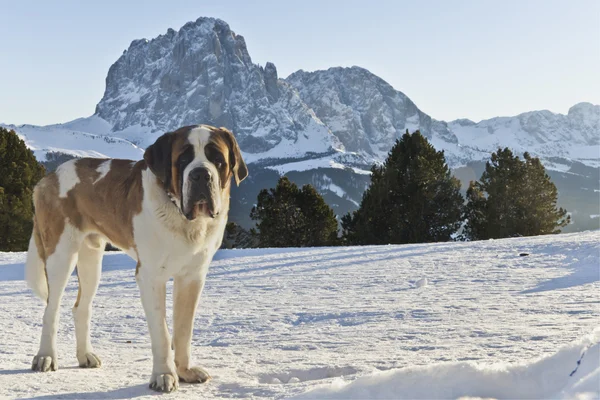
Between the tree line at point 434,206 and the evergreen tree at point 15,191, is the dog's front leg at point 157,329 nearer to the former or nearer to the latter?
the tree line at point 434,206

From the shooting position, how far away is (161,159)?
3723mm

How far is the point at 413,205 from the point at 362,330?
32.0 metres

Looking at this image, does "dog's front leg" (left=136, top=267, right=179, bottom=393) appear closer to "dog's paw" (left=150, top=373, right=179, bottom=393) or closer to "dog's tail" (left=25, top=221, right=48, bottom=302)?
"dog's paw" (left=150, top=373, right=179, bottom=393)

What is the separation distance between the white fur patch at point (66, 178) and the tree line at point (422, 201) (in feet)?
106

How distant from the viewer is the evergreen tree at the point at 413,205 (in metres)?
36.9

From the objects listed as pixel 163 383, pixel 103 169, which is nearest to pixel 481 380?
pixel 163 383

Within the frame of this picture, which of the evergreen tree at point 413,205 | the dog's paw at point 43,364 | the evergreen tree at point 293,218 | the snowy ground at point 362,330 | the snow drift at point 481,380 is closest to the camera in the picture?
the snow drift at point 481,380

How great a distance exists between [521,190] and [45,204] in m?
37.7

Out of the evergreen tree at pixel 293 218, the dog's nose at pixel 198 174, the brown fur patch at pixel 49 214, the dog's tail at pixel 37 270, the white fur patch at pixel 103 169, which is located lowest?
the evergreen tree at pixel 293 218

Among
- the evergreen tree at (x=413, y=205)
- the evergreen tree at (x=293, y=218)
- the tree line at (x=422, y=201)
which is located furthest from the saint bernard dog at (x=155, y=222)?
the evergreen tree at (x=293, y=218)

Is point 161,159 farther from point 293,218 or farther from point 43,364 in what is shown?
point 293,218

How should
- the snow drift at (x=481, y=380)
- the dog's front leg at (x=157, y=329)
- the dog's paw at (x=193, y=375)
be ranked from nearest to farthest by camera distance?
the snow drift at (x=481, y=380) < the dog's front leg at (x=157, y=329) < the dog's paw at (x=193, y=375)

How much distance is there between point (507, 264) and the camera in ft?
32.9

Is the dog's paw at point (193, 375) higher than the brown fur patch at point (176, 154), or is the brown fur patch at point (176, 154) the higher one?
the brown fur patch at point (176, 154)
